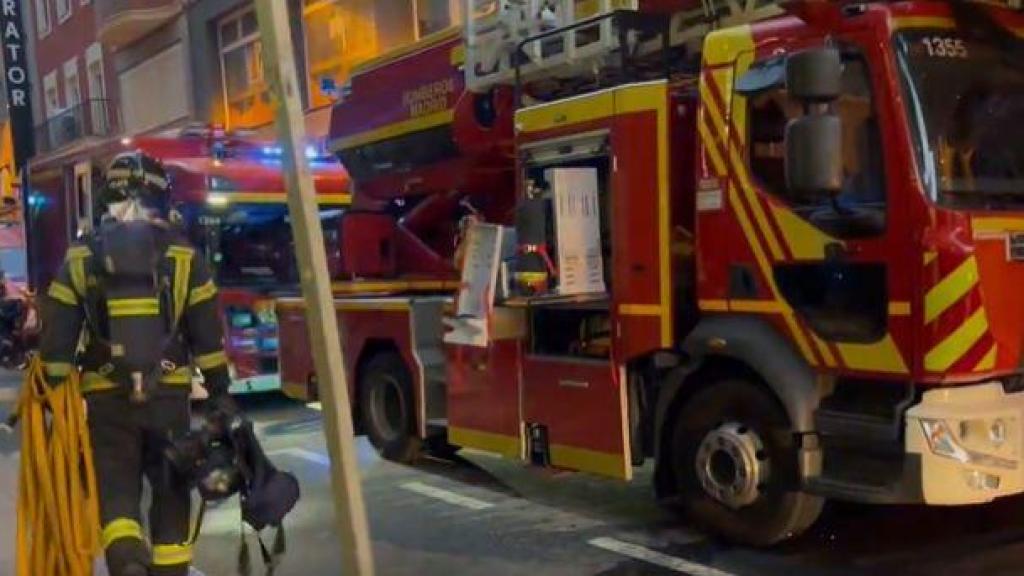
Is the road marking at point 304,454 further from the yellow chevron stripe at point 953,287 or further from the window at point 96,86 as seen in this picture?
the window at point 96,86

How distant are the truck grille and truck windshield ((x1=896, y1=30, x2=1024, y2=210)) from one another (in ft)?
0.52

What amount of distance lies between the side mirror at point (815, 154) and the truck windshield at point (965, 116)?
392 mm

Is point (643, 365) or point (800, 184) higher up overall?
point (800, 184)

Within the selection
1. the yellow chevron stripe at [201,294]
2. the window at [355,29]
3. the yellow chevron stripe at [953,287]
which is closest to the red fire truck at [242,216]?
the window at [355,29]

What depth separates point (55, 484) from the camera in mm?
4848

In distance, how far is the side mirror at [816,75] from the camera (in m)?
4.84

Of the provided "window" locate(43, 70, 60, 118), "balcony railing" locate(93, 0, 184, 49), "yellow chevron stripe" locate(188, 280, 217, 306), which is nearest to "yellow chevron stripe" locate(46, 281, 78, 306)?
"yellow chevron stripe" locate(188, 280, 217, 306)

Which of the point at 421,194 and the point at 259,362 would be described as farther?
the point at 259,362

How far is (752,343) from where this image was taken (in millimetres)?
5590

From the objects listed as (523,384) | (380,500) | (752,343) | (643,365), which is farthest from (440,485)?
(752,343)

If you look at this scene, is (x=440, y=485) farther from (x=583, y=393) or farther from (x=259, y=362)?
(x=259, y=362)

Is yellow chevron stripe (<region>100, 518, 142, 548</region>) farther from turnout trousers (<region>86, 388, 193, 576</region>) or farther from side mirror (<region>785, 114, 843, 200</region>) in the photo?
side mirror (<region>785, 114, 843, 200</region>)

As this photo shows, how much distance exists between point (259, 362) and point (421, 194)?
3.48 m

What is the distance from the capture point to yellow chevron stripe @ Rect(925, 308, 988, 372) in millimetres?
4938
